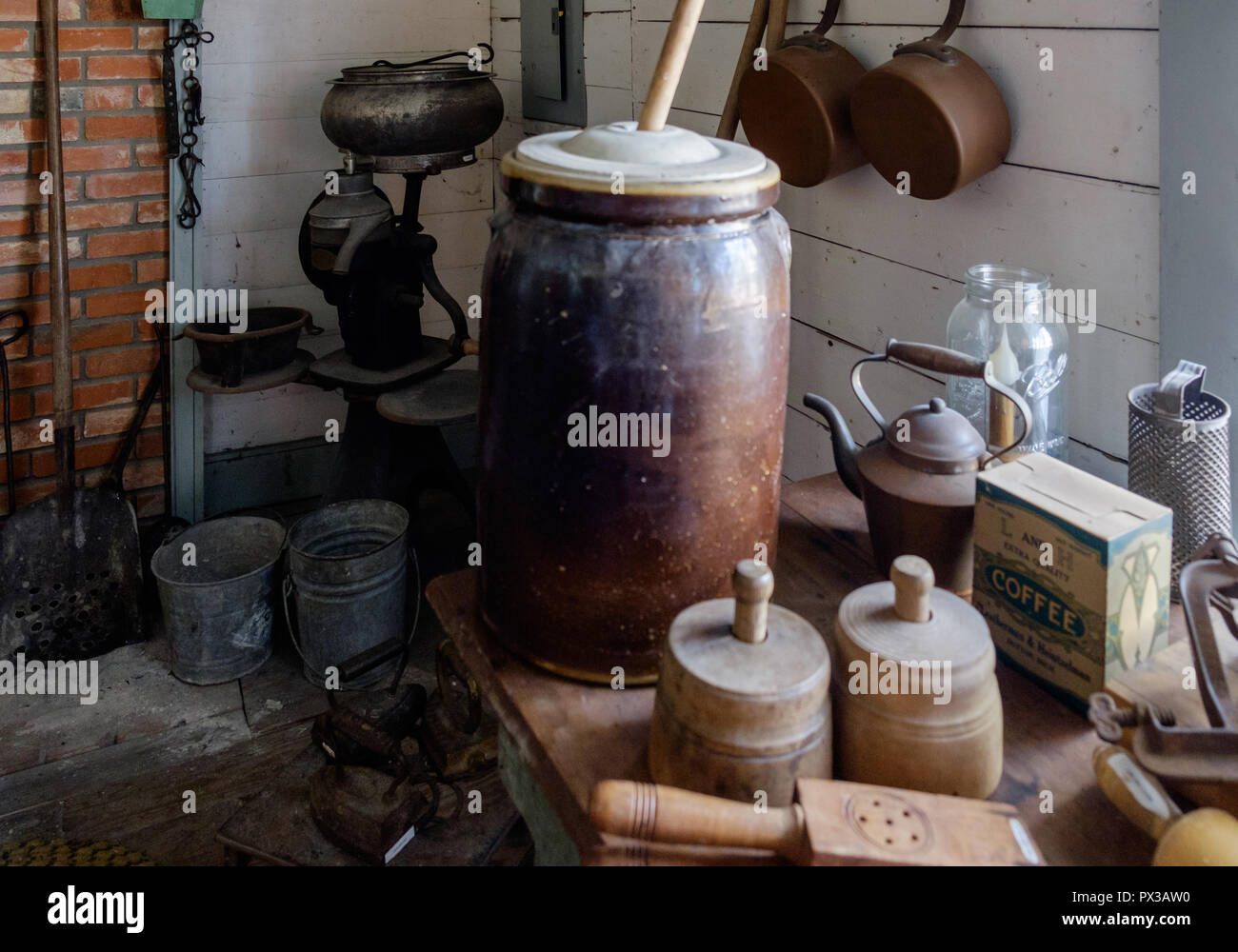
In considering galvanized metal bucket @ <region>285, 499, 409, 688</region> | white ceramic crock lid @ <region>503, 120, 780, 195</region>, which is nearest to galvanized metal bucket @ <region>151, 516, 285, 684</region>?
galvanized metal bucket @ <region>285, 499, 409, 688</region>

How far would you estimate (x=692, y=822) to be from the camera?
0.76 m

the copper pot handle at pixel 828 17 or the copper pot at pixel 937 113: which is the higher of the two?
the copper pot handle at pixel 828 17

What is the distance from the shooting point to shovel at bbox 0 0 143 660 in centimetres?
246

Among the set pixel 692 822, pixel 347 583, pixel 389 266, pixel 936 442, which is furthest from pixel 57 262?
pixel 692 822

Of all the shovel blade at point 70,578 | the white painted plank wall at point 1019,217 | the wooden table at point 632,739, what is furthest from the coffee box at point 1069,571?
the shovel blade at point 70,578

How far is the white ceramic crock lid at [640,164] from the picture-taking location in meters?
0.89

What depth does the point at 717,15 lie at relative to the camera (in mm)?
1930

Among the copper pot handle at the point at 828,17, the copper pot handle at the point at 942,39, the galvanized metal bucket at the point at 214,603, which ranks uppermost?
the copper pot handle at the point at 828,17

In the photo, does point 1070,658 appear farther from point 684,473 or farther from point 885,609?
point 684,473

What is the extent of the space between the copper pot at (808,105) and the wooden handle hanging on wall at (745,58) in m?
0.09

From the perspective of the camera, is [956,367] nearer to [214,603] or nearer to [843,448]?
[843,448]

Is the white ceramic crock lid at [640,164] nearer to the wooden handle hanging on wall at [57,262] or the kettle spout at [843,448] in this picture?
the kettle spout at [843,448]

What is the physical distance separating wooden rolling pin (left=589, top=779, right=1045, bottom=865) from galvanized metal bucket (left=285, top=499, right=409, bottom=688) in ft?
5.55

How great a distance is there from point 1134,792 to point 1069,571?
0.71 ft
